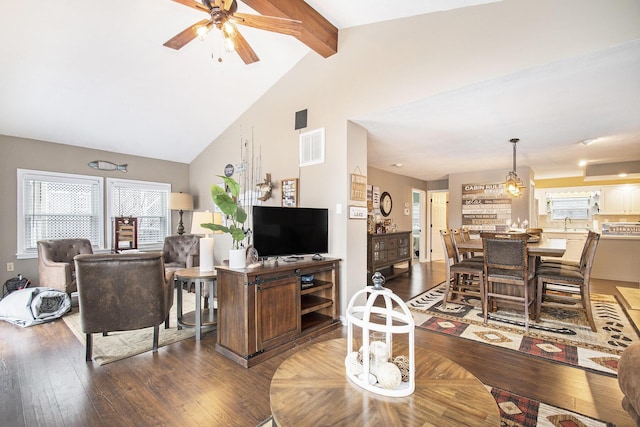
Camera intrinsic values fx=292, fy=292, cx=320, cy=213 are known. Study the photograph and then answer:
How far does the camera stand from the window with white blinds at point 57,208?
170 inches

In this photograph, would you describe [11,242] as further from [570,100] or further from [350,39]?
[570,100]

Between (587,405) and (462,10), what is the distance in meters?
3.13

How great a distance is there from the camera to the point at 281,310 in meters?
2.71

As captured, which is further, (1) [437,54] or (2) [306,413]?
(1) [437,54]

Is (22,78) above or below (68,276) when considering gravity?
above

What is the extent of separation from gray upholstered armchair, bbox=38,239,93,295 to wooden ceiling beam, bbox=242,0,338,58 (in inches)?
156

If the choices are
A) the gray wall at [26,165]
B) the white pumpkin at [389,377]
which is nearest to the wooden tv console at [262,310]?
the white pumpkin at [389,377]

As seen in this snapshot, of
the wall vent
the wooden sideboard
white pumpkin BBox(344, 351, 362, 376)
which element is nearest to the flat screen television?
the wall vent

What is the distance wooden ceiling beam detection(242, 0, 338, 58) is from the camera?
265 centimetres

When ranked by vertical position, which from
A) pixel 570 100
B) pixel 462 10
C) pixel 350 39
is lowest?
pixel 570 100

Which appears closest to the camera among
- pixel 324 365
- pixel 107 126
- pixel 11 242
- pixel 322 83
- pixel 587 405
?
pixel 324 365

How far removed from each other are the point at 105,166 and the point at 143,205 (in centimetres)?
89

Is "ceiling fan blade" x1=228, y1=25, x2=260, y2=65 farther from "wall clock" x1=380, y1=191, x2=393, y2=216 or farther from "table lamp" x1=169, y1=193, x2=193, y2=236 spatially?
"wall clock" x1=380, y1=191, x2=393, y2=216

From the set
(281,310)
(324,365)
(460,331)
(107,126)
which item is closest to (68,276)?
(107,126)
